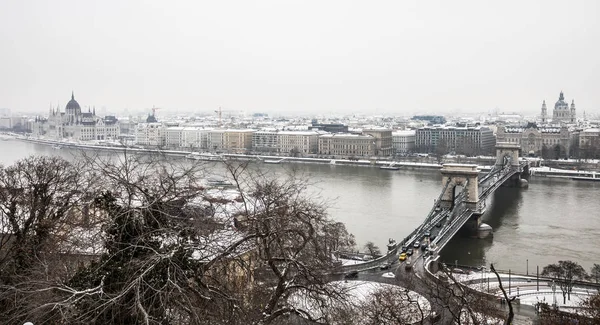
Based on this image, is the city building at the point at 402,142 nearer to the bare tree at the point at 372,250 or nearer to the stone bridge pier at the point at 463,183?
the stone bridge pier at the point at 463,183

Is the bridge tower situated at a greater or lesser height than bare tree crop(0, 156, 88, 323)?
lesser

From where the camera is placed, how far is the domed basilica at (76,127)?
40719 mm

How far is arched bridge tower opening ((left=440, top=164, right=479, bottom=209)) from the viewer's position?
38.3 feet

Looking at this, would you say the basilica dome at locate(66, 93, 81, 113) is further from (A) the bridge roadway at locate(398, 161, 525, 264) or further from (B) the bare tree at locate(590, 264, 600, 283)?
(B) the bare tree at locate(590, 264, 600, 283)

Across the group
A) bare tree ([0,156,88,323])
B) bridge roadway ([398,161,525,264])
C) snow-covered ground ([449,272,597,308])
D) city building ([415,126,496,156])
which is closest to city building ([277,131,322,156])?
city building ([415,126,496,156])

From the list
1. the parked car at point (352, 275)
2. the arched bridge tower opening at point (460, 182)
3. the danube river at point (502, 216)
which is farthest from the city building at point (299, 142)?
the parked car at point (352, 275)

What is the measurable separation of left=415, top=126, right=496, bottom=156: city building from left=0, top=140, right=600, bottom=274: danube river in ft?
29.3

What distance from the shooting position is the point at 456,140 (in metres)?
29.1

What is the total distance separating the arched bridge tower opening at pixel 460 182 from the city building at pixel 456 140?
14818 millimetres

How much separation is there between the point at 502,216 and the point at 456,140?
17.6m

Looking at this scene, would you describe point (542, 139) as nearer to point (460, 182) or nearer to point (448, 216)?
point (460, 182)

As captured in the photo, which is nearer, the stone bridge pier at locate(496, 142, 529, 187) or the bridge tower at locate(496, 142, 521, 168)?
the stone bridge pier at locate(496, 142, 529, 187)

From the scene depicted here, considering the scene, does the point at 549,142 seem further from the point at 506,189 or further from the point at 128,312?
the point at 128,312

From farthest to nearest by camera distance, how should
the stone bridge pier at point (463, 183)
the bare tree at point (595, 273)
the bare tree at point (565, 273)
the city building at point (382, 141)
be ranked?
the city building at point (382, 141) < the stone bridge pier at point (463, 183) < the bare tree at point (595, 273) < the bare tree at point (565, 273)
